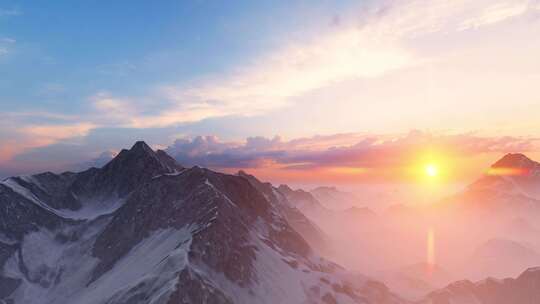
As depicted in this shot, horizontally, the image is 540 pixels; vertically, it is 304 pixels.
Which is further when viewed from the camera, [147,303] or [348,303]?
[348,303]

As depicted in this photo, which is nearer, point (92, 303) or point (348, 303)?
point (92, 303)

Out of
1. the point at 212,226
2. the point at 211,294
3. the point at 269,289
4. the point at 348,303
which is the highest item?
the point at 212,226

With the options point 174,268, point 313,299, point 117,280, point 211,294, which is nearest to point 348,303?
point 313,299

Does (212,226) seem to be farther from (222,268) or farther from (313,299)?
(313,299)

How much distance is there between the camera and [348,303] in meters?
200

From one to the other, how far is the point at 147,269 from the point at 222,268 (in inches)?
1491

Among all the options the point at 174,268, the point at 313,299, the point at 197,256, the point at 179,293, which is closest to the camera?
the point at 179,293

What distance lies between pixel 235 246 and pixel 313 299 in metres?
48.7

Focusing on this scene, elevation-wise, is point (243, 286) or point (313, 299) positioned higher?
point (243, 286)

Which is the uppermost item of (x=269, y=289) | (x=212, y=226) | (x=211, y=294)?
(x=212, y=226)

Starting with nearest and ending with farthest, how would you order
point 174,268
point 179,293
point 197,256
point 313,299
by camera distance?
point 179,293 < point 174,268 < point 197,256 < point 313,299

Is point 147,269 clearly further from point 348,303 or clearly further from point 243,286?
point 348,303

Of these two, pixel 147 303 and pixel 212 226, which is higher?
pixel 212 226

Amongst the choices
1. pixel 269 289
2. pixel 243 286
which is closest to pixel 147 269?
pixel 243 286
